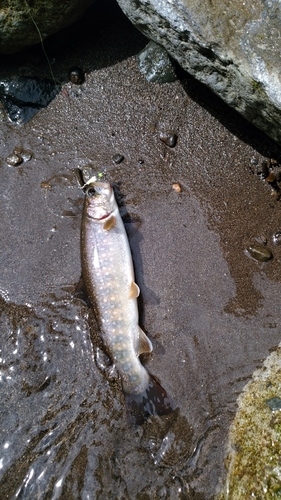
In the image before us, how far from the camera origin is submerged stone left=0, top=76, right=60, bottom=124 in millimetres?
5055

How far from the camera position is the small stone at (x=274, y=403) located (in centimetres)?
404

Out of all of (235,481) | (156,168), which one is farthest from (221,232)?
(235,481)

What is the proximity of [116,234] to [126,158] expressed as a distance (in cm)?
89

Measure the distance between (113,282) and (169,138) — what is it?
165 centimetres

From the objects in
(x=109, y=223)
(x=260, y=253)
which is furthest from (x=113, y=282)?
(x=260, y=253)

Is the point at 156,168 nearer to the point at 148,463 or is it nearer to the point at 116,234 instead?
the point at 116,234

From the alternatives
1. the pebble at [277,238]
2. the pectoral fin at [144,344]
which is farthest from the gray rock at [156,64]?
the pectoral fin at [144,344]

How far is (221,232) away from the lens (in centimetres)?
480

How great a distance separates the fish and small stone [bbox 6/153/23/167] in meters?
0.79

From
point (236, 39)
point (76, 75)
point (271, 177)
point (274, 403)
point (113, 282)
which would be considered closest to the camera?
point (236, 39)

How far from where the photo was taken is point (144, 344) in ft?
14.5

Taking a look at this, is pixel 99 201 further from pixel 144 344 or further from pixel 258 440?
pixel 258 440

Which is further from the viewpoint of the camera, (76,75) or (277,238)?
(76,75)

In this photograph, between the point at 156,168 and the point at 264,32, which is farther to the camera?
the point at 156,168
